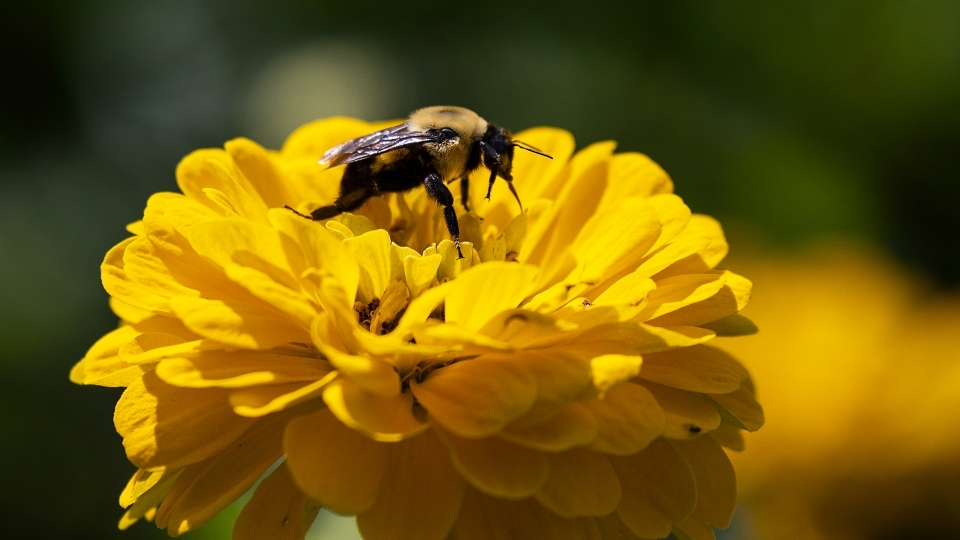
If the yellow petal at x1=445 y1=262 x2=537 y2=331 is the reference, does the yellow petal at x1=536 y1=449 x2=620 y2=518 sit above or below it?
below

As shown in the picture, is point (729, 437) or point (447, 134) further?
point (447, 134)

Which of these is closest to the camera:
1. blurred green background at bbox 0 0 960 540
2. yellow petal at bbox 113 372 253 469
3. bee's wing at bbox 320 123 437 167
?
yellow petal at bbox 113 372 253 469

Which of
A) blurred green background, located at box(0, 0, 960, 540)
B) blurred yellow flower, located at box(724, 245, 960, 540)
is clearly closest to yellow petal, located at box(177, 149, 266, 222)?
blurred green background, located at box(0, 0, 960, 540)

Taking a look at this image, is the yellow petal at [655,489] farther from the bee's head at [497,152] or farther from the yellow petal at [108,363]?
the yellow petal at [108,363]

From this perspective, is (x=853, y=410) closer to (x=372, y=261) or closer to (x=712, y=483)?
(x=712, y=483)

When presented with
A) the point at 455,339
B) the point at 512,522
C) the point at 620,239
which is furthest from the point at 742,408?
the point at 455,339

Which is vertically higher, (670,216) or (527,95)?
(670,216)

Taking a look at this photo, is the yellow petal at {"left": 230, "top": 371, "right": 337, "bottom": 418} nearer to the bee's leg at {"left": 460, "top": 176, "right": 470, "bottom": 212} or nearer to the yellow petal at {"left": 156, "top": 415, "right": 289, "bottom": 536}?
the yellow petal at {"left": 156, "top": 415, "right": 289, "bottom": 536}

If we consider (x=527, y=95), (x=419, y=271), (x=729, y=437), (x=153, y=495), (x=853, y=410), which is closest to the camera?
(x=153, y=495)
